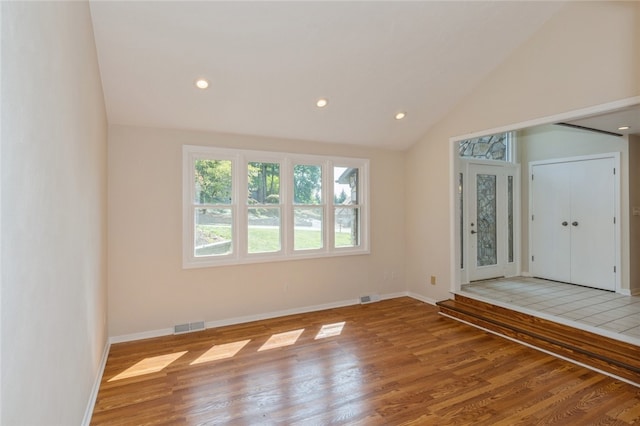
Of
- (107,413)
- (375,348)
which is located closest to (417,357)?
(375,348)

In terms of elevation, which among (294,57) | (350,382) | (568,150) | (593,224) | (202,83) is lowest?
(350,382)

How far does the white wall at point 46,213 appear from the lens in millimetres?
1013

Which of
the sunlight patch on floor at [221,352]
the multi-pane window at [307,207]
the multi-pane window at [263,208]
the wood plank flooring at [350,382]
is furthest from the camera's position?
the multi-pane window at [307,207]

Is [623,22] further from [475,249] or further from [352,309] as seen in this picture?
[352,309]

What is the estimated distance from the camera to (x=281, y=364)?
319 cm

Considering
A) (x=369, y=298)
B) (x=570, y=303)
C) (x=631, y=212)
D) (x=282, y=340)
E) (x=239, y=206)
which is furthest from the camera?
(x=369, y=298)

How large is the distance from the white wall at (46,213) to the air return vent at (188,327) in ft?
4.84

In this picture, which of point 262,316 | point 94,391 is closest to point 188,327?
point 262,316

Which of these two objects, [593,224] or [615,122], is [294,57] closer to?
[615,122]

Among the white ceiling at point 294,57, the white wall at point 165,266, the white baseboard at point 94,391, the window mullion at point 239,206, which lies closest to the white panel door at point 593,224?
the white ceiling at point 294,57

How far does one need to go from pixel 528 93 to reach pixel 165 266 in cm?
462

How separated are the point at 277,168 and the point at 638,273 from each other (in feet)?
18.7

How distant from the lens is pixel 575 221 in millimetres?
5652

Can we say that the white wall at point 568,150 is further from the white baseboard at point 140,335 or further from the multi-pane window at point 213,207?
the white baseboard at point 140,335
